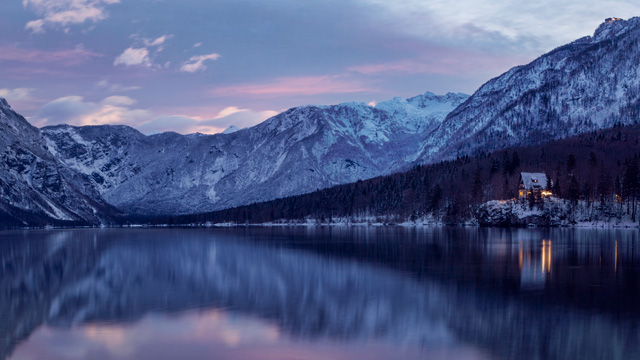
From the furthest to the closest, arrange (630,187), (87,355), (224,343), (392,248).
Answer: (630,187)
(392,248)
(224,343)
(87,355)

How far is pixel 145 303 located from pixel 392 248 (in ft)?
205

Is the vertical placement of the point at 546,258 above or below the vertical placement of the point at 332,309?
above

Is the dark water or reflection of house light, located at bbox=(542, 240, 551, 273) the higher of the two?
reflection of house light, located at bbox=(542, 240, 551, 273)

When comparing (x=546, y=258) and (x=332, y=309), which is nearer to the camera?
(x=332, y=309)

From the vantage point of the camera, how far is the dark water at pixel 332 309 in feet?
109

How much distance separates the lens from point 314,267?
247ft

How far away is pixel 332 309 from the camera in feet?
150

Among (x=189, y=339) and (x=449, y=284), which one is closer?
(x=189, y=339)

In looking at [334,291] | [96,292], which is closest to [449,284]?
[334,291]

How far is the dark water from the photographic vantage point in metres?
33.4

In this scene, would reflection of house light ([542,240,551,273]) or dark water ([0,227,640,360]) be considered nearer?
dark water ([0,227,640,360])

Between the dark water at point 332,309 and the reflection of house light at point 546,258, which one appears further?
the reflection of house light at point 546,258

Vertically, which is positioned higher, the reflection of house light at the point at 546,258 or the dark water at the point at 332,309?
the reflection of house light at the point at 546,258

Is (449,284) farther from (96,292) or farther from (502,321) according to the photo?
(96,292)
